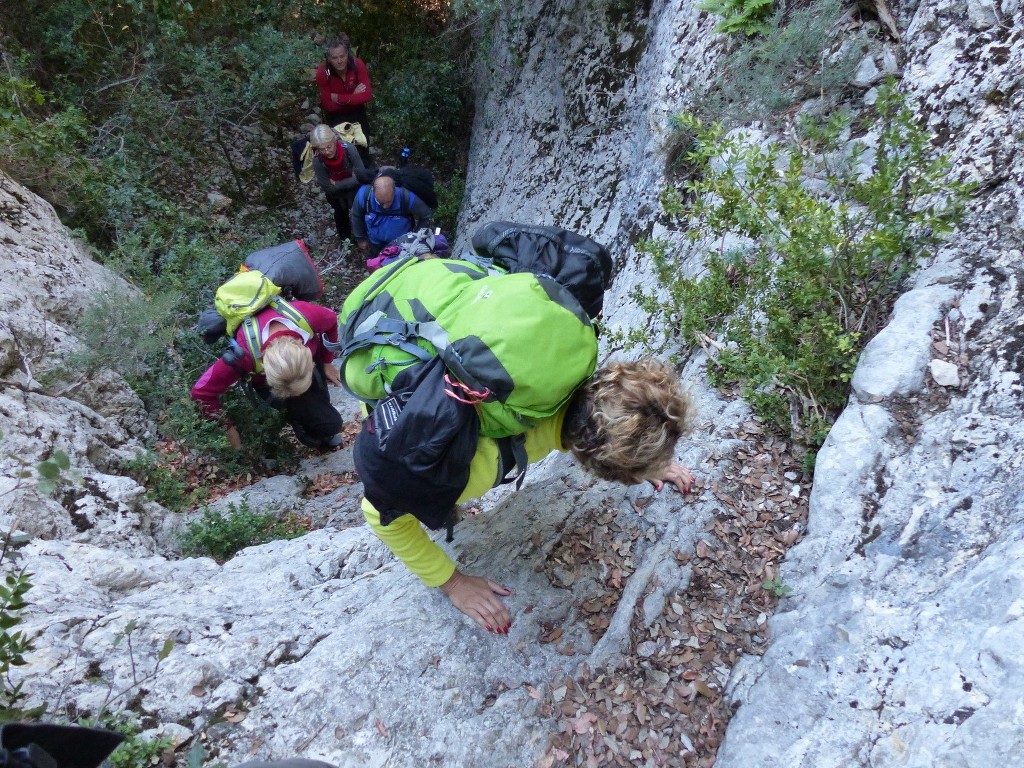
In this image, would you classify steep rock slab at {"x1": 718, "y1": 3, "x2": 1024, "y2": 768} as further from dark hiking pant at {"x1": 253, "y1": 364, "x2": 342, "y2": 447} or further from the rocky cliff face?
dark hiking pant at {"x1": 253, "y1": 364, "x2": 342, "y2": 447}

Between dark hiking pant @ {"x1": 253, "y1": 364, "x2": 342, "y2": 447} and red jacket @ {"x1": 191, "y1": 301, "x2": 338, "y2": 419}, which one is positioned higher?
red jacket @ {"x1": 191, "y1": 301, "x2": 338, "y2": 419}

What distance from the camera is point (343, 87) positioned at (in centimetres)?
924

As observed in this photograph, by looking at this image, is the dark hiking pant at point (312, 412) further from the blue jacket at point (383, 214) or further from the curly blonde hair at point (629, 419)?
the curly blonde hair at point (629, 419)

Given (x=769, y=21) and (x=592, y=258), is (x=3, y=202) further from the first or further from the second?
(x=769, y=21)

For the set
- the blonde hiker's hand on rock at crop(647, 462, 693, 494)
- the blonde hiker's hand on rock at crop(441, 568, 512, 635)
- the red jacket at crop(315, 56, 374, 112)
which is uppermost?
the red jacket at crop(315, 56, 374, 112)

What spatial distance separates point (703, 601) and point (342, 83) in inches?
358

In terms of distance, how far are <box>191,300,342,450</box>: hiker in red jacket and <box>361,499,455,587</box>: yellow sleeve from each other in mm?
1842

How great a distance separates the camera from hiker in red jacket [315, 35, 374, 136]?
8.98 meters

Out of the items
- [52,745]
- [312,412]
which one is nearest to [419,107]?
[312,412]

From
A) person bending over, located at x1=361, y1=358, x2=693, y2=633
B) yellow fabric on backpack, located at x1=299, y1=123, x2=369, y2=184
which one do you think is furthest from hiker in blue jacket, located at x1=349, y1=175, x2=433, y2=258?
person bending over, located at x1=361, y1=358, x2=693, y2=633

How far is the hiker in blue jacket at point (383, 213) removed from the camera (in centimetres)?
736

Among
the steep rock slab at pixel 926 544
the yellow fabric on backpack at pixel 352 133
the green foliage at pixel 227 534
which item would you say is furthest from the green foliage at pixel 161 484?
the yellow fabric on backpack at pixel 352 133

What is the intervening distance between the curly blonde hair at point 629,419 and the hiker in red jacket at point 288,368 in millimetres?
2591

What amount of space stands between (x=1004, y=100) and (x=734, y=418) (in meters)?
2.20
